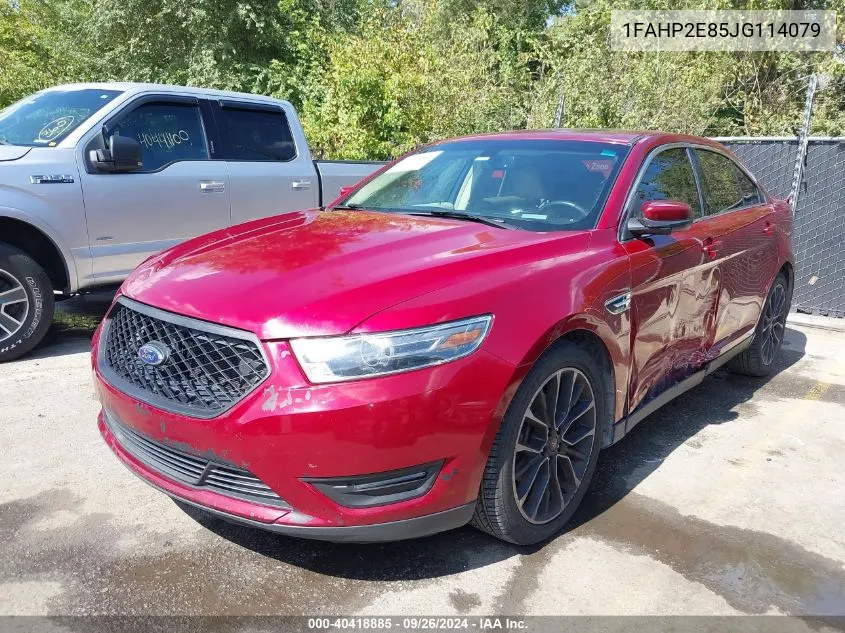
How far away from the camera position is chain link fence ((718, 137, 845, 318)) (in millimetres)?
7414

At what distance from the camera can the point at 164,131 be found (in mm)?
5695

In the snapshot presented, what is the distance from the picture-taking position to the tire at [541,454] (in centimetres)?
252

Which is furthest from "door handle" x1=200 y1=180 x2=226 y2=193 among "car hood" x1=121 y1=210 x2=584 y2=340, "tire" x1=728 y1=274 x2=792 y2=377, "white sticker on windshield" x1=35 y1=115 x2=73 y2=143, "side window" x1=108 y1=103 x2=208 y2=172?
"tire" x1=728 y1=274 x2=792 y2=377

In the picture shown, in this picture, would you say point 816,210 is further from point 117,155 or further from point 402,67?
point 117,155

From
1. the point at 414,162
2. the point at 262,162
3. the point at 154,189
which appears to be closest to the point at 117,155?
the point at 154,189

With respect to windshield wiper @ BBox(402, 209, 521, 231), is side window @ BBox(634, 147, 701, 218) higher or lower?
higher

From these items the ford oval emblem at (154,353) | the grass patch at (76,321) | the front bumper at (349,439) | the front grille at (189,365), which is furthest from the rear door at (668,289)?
the grass patch at (76,321)

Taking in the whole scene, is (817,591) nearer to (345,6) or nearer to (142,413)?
(142,413)

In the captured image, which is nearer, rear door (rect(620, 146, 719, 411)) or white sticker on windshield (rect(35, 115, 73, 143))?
rear door (rect(620, 146, 719, 411))

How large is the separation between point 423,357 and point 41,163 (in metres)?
3.91

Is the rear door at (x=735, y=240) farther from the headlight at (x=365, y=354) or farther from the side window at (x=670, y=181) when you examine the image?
the headlight at (x=365, y=354)

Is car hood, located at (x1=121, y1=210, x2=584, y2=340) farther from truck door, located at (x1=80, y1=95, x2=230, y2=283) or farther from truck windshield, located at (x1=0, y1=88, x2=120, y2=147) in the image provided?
truck windshield, located at (x1=0, y1=88, x2=120, y2=147)

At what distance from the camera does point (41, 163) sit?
4.84 metres

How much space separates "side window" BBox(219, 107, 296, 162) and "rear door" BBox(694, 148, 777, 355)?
385 centimetres
